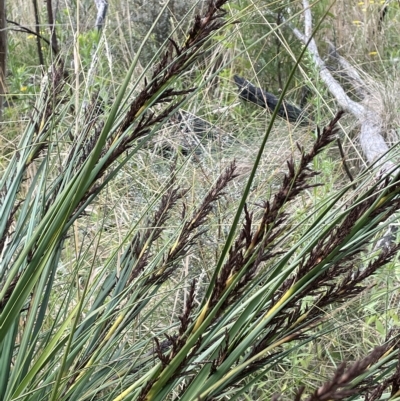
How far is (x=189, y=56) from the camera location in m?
0.56

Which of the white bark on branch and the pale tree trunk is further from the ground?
the pale tree trunk

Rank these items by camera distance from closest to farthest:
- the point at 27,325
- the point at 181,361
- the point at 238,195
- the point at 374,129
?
Answer: the point at 181,361
the point at 27,325
the point at 238,195
the point at 374,129

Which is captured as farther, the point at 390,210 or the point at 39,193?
the point at 39,193

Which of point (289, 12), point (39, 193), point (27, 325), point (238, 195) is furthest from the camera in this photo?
point (289, 12)

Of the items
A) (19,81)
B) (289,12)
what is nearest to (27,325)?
(19,81)

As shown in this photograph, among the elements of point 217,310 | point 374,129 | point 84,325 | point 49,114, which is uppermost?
point 49,114

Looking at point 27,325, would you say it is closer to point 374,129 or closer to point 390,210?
point 390,210

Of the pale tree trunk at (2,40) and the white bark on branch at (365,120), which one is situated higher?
the pale tree trunk at (2,40)

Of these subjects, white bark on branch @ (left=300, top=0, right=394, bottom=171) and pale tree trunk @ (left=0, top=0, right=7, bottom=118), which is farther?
white bark on branch @ (left=300, top=0, right=394, bottom=171)

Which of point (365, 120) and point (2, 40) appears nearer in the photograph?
point (2, 40)

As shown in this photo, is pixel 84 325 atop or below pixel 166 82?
below

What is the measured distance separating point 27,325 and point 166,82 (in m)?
0.33

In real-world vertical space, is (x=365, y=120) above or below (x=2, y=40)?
below

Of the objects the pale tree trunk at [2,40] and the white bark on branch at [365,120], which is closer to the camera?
the pale tree trunk at [2,40]
